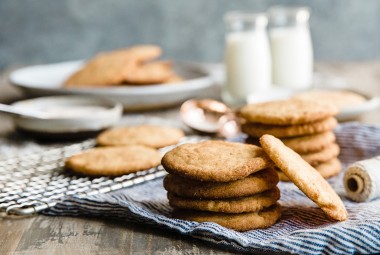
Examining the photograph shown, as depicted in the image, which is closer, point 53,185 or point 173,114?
point 53,185

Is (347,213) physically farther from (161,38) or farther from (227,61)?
(161,38)

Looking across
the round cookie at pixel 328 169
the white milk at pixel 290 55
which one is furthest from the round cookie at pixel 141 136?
the white milk at pixel 290 55

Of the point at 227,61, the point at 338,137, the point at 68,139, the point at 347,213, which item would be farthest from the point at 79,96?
the point at 347,213

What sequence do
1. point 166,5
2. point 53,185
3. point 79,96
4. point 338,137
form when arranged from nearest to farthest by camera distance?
1. point 53,185
2. point 338,137
3. point 79,96
4. point 166,5

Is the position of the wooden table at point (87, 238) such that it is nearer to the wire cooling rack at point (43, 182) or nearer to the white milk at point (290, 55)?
the wire cooling rack at point (43, 182)

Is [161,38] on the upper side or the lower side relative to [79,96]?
lower

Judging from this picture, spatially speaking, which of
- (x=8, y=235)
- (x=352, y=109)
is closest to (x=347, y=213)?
(x=8, y=235)

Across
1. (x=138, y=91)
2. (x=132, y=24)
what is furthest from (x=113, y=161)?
(x=132, y=24)

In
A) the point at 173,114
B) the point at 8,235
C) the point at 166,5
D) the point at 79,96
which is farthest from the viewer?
the point at 166,5
